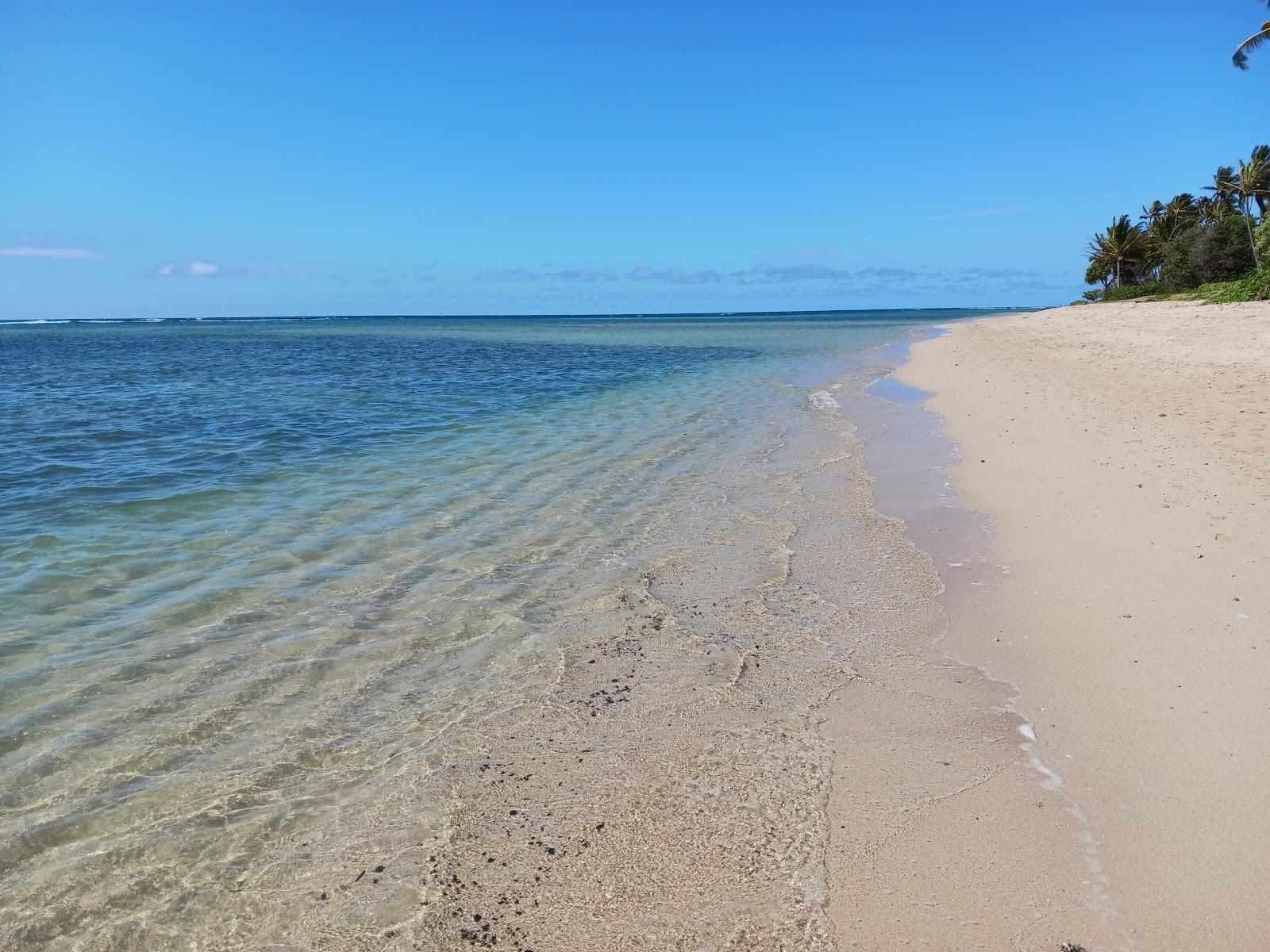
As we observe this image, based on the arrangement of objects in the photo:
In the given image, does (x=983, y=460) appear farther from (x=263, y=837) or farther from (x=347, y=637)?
(x=263, y=837)

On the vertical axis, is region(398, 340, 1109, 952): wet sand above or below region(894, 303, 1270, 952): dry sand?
below

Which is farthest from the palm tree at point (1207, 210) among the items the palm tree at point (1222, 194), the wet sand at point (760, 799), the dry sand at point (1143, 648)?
the wet sand at point (760, 799)

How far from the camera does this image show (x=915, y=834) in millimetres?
2830

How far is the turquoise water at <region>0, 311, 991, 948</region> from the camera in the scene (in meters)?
3.03

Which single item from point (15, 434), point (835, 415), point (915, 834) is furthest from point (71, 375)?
point (915, 834)

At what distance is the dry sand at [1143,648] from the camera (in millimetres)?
2539

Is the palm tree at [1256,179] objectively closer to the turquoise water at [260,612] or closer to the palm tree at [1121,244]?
the palm tree at [1121,244]

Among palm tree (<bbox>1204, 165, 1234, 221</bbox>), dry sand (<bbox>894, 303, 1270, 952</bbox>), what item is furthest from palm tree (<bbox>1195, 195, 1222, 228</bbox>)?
dry sand (<bbox>894, 303, 1270, 952</bbox>)

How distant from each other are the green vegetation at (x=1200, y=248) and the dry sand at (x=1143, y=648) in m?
27.2

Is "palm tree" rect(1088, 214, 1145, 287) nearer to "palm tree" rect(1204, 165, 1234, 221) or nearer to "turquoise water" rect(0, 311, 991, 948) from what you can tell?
"palm tree" rect(1204, 165, 1234, 221)

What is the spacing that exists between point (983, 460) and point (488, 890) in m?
8.62

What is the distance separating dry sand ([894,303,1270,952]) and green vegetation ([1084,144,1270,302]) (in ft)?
89.2

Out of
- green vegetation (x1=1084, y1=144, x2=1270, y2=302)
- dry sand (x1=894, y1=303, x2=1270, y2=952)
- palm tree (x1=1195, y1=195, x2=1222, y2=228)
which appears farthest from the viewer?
palm tree (x1=1195, y1=195, x2=1222, y2=228)

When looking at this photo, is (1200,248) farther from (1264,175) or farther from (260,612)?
(260,612)
